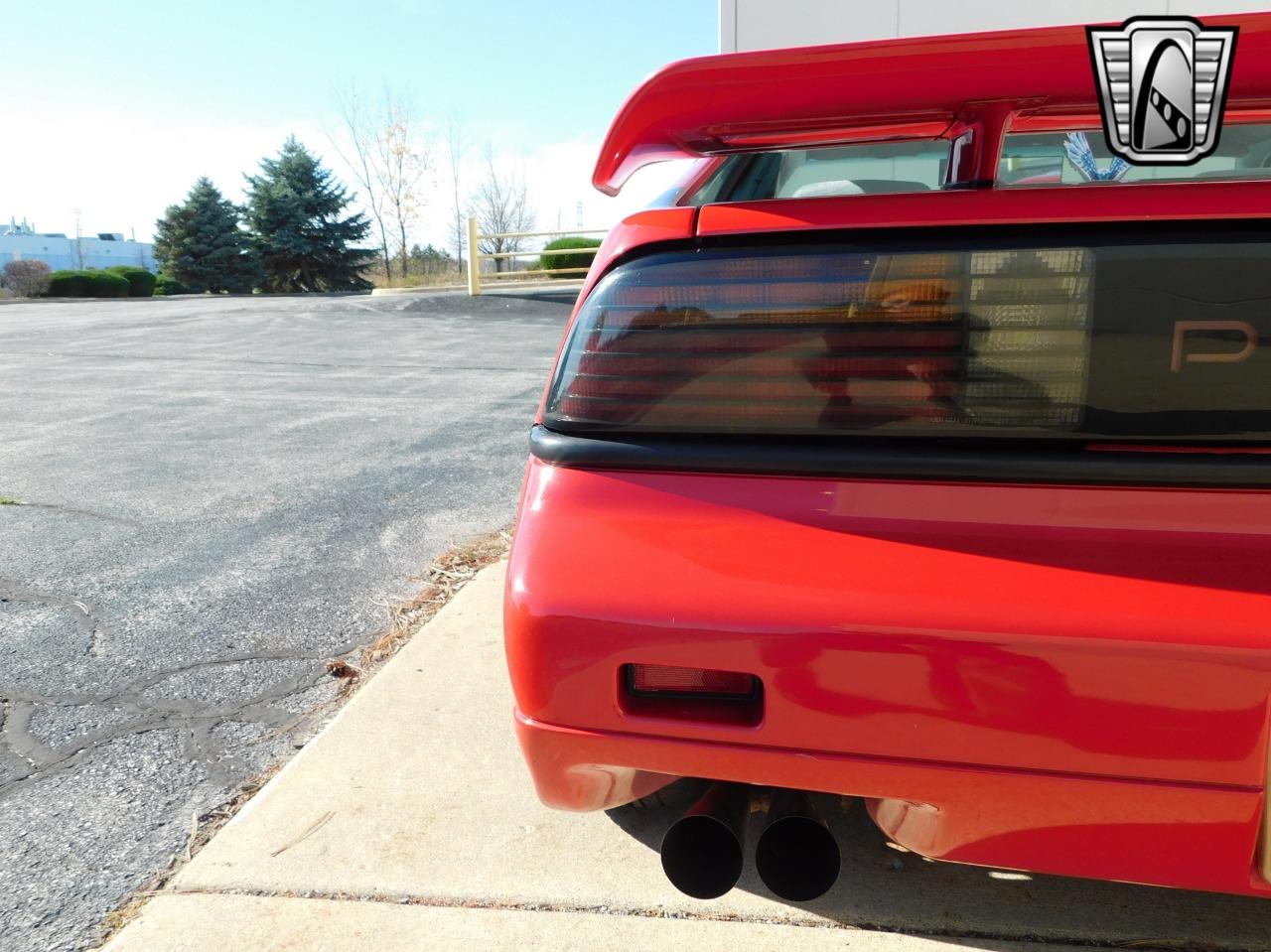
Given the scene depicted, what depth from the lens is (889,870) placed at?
1.90 m

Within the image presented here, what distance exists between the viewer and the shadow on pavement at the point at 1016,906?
5.62 feet

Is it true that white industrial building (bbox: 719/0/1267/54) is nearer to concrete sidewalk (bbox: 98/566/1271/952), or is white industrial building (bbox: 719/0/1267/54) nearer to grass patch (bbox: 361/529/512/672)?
grass patch (bbox: 361/529/512/672)

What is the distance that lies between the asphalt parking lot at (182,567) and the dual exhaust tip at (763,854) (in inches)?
45.3

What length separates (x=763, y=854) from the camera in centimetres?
149

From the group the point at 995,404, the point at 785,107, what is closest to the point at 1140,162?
the point at 995,404

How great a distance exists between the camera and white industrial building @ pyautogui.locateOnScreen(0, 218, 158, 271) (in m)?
86.1

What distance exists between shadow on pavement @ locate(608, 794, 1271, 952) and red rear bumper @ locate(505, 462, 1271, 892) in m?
0.38

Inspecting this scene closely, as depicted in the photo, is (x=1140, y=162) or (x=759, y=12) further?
(x=759, y=12)

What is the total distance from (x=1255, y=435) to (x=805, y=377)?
1.96 ft

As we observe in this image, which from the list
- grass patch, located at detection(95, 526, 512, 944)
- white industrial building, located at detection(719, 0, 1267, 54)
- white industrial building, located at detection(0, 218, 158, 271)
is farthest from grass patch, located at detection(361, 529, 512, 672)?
white industrial building, located at detection(0, 218, 158, 271)

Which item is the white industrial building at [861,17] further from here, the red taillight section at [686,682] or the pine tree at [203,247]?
the pine tree at [203,247]

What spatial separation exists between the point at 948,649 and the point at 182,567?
3201mm

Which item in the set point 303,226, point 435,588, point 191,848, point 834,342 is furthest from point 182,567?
point 303,226

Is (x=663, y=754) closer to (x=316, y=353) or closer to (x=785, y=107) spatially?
(x=785, y=107)
